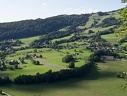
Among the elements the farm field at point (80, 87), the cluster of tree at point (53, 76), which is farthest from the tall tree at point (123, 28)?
the cluster of tree at point (53, 76)

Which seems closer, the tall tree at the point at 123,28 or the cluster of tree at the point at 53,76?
the tall tree at the point at 123,28

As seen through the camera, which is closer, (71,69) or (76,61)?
(71,69)

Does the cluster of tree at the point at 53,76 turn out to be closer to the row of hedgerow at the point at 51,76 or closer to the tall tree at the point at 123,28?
the row of hedgerow at the point at 51,76

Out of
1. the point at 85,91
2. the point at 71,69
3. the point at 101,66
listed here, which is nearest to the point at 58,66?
the point at 71,69

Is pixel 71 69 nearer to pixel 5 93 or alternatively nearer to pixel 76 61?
pixel 76 61

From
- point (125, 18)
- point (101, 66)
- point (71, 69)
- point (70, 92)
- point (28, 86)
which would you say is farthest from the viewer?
point (101, 66)

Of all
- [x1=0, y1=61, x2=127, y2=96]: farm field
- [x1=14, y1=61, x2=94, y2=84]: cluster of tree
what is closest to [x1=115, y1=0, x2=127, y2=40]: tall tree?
[x1=0, y1=61, x2=127, y2=96]: farm field

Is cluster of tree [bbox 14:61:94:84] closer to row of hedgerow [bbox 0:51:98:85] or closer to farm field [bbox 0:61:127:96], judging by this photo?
row of hedgerow [bbox 0:51:98:85]
